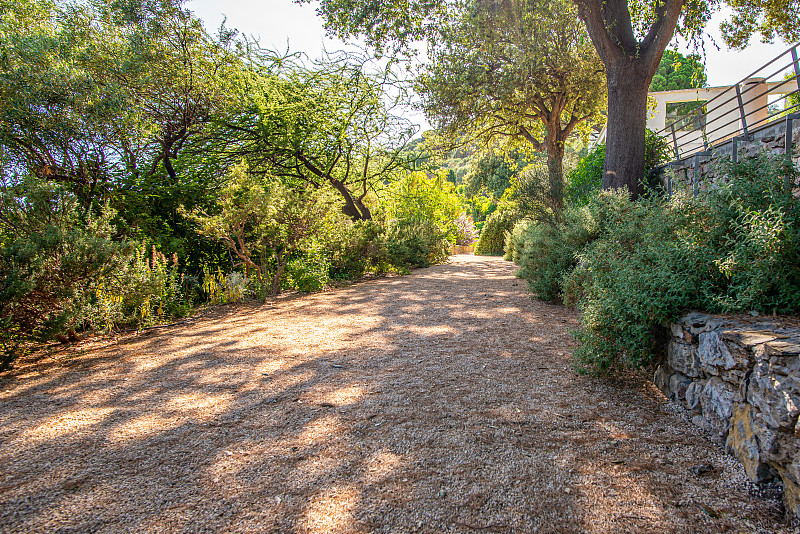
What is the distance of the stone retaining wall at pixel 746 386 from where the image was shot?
1.66 m

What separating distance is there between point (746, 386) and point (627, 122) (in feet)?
19.3

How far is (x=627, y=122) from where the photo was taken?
6.62 metres

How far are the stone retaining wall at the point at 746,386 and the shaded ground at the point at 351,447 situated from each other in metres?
0.14

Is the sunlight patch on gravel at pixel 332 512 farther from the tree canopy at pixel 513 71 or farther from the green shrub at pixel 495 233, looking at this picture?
the green shrub at pixel 495 233

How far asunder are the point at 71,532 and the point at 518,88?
11888 mm

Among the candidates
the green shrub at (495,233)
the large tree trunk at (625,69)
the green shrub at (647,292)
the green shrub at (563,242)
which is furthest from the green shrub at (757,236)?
the green shrub at (495,233)

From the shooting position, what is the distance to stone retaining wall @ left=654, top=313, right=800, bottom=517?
166 centimetres

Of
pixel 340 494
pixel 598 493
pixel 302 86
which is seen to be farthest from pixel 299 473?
pixel 302 86

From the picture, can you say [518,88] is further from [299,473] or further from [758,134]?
[299,473]

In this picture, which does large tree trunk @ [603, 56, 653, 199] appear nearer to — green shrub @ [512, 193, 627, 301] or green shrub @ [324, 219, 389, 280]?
green shrub @ [512, 193, 627, 301]

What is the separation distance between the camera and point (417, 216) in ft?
47.2

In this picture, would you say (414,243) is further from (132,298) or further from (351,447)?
(351,447)

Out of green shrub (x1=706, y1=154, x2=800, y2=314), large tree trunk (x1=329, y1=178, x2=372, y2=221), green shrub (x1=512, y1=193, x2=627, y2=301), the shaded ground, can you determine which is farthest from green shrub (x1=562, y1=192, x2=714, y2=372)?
large tree trunk (x1=329, y1=178, x2=372, y2=221)

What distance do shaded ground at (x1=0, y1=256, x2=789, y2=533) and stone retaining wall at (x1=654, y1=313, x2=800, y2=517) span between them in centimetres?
14
